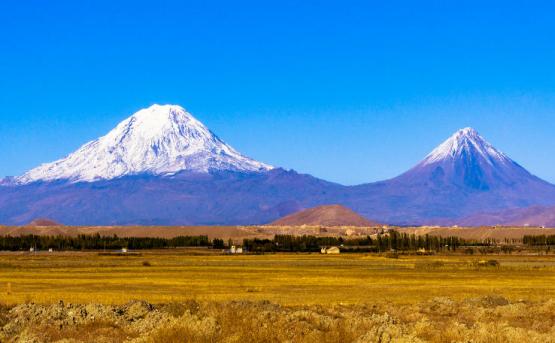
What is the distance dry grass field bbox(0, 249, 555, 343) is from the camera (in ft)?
90.5

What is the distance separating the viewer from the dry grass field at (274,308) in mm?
27594

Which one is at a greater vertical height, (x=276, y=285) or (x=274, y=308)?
(x=276, y=285)

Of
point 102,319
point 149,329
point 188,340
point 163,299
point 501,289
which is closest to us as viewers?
point 188,340

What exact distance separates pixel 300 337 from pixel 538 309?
623 inches

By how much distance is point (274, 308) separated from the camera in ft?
123

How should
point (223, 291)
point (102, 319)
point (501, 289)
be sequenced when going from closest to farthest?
point (102, 319)
point (223, 291)
point (501, 289)

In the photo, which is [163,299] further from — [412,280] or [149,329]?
[412,280]

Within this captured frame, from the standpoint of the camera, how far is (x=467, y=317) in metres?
37.2

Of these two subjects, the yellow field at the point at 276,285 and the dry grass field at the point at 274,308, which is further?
the yellow field at the point at 276,285

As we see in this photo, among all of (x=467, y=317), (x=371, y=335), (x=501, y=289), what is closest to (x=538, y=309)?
(x=467, y=317)

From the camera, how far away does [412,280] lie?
7150 centimetres

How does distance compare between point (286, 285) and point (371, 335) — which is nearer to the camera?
point (371, 335)

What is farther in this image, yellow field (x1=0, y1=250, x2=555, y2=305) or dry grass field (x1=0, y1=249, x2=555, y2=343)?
yellow field (x1=0, y1=250, x2=555, y2=305)

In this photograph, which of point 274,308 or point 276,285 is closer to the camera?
point 274,308
